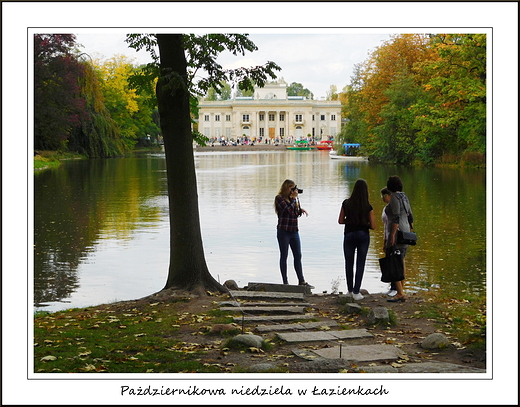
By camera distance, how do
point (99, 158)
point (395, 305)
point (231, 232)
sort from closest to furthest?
point (395, 305)
point (231, 232)
point (99, 158)

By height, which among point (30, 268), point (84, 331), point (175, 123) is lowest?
point (84, 331)

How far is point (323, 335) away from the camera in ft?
21.8

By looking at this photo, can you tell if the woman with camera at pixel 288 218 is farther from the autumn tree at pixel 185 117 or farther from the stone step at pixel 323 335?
the stone step at pixel 323 335

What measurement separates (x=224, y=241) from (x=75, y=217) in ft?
16.7

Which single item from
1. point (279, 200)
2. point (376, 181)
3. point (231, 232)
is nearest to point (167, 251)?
point (231, 232)

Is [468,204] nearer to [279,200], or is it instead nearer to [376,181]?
[376,181]

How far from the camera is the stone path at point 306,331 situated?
5.56 meters

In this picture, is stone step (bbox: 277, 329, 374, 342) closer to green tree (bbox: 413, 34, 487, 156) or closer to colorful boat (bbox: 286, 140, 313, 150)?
green tree (bbox: 413, 34, 487, 156)

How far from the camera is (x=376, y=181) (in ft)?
96.0

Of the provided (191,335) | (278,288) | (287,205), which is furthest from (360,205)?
(191,335)

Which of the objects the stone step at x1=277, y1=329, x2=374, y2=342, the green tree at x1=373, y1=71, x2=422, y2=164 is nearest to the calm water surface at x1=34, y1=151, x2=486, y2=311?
the stone step at x1=277, y1=329, x2=374, y2=342

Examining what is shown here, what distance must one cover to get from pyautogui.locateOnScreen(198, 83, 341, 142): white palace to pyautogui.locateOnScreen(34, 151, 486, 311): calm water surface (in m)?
107

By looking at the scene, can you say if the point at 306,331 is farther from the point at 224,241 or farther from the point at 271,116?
the point at 271,116

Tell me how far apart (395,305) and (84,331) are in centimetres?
356
